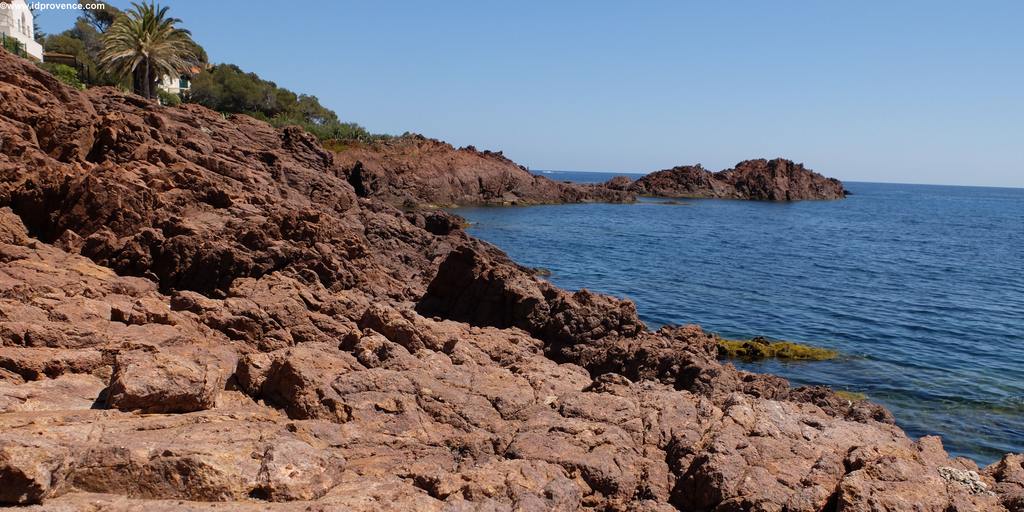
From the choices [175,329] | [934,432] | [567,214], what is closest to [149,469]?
[175,329]

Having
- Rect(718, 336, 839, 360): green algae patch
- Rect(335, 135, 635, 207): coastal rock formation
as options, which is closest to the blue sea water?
Rect(718, 336, 839, 360): green algae patch

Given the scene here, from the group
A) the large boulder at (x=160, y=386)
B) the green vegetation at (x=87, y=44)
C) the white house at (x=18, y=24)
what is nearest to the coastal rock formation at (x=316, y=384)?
the large boulder at (x=160, y=386)

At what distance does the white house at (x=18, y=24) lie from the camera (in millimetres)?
57094

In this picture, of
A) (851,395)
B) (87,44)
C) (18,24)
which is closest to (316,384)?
(851,395)

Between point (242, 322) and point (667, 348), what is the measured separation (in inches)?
400

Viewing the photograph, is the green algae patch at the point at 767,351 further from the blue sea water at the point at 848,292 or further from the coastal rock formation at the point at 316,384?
the coastal rock formation at the point at 316,384

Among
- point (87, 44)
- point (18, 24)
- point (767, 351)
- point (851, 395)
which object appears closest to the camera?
point (851, 395)

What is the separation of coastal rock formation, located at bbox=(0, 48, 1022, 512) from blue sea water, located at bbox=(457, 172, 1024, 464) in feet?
21.0

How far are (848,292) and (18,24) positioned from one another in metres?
64.9

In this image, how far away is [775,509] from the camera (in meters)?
10.7

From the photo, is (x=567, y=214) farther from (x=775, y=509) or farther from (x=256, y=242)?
(x=775, y=509)

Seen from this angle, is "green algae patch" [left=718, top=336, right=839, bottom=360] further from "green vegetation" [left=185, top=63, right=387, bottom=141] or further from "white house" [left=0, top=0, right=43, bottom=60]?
"green vegetation" [left=185, top=63, right=387, bottom=141]

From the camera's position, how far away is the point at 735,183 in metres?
159

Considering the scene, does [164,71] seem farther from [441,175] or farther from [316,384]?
[441,175]
